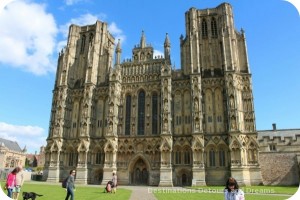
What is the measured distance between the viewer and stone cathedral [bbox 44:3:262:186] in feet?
132

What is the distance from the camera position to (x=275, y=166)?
1642 inches

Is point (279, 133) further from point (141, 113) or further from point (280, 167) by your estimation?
point (141, 113)

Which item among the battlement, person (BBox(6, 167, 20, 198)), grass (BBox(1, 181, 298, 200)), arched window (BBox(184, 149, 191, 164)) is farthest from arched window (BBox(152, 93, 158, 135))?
person (BBox(6, 167, 20, 198))

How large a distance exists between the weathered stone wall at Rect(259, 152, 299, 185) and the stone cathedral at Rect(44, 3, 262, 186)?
4.69 meters

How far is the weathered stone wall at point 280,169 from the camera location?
40375mm

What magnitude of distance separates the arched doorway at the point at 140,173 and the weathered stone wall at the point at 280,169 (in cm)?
1889

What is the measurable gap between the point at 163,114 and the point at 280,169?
20.4 metres

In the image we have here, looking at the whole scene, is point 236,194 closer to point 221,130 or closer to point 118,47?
point 221,130

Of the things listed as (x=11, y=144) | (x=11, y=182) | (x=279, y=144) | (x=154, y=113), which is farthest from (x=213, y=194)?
(x=11, y=144)

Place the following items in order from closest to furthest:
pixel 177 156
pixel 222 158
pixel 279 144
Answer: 1. pixel 222 158
2. pixel 177 156
3. pixel 279 144

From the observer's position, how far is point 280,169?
41.3 m

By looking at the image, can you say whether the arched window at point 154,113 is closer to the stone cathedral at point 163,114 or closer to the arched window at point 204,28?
the stone cathedral at point 163,114

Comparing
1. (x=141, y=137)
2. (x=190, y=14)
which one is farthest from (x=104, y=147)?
(x=190, y=14)

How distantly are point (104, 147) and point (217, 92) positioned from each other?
21.1 meters
